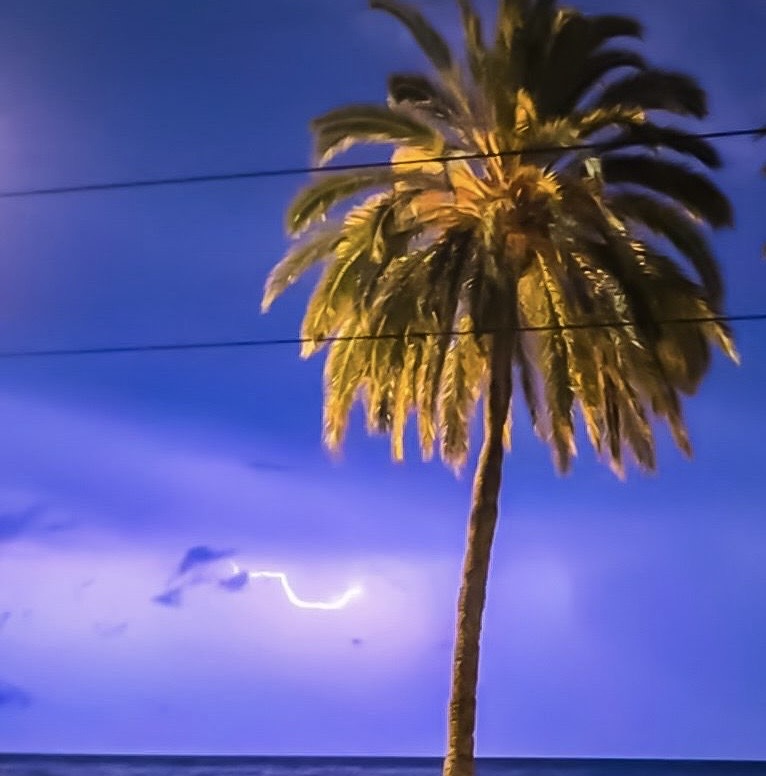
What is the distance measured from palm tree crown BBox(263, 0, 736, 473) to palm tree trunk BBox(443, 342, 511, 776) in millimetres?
407

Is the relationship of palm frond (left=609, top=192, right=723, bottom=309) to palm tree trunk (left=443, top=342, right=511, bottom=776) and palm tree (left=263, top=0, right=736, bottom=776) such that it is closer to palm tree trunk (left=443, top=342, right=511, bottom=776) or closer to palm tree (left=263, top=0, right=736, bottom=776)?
palm tree (left=263, top=0, right=736, bottom=776)

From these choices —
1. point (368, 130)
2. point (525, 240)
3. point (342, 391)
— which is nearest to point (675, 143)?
point (525, 240)

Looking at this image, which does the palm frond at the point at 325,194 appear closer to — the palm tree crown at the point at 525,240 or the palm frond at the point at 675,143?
the palm tree crown at the point at 525,240

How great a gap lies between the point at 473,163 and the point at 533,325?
2.15m

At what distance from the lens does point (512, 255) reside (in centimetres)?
1523

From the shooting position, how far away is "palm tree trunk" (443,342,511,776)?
14.2 m

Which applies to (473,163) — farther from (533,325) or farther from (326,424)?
(326,424)

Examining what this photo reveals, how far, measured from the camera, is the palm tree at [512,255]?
14562mm

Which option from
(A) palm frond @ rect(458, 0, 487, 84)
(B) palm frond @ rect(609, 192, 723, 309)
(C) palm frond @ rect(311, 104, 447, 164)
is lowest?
(B) palm frond @ rect(609, 192, 723, 309)

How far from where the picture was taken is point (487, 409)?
1527cm

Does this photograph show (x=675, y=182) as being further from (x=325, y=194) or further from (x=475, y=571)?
(x=475, y=571)

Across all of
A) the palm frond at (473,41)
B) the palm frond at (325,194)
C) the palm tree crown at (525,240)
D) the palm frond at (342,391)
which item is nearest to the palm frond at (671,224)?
the palm tree crown at (525,240)

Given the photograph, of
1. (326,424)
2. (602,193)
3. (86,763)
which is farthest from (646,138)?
(86,763)

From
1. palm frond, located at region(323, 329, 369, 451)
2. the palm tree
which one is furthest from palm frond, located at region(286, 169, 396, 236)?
palm frond, located at region(323, 329, 369, 451)
